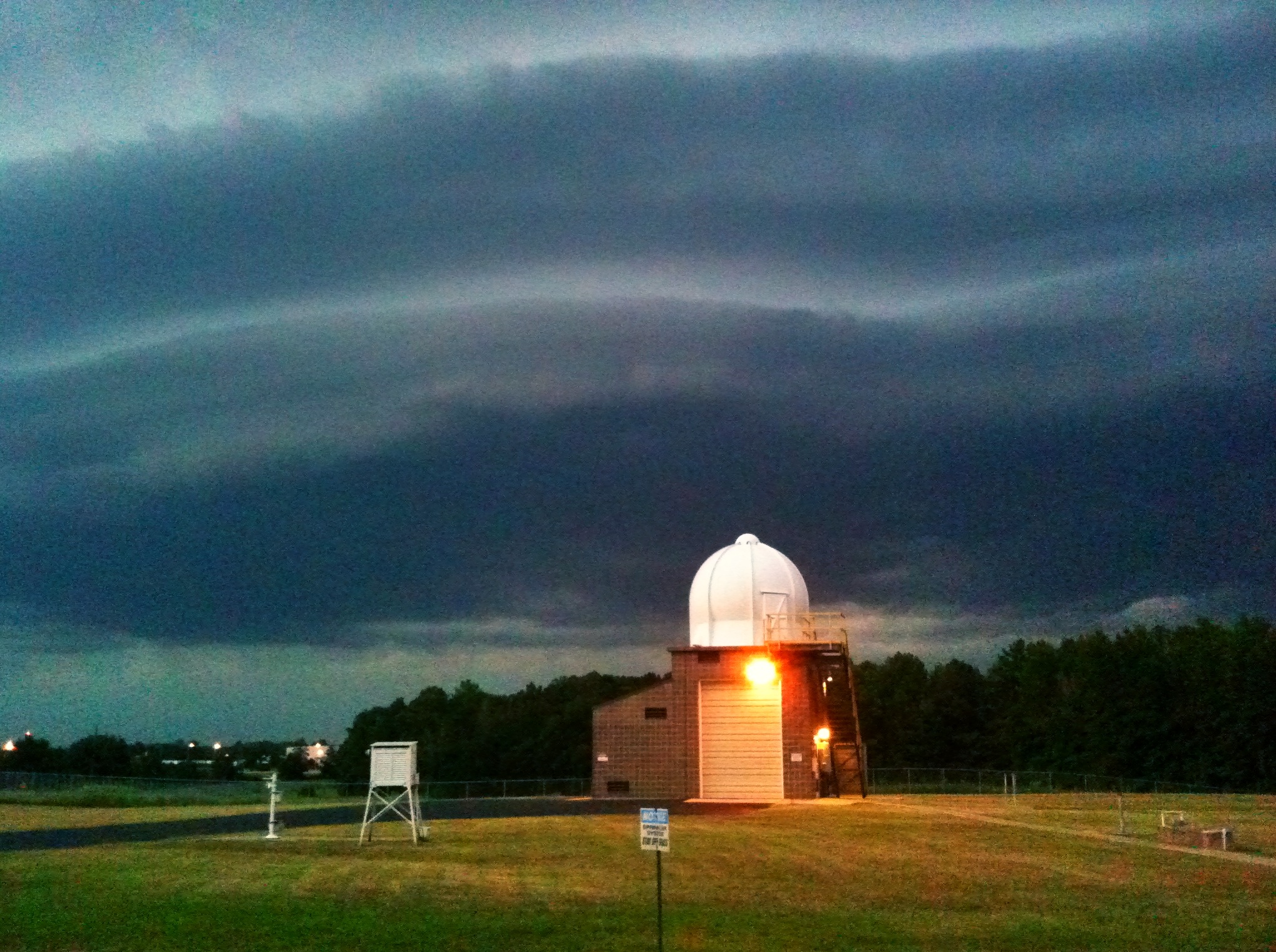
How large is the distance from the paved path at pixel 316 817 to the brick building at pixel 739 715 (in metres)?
2.01

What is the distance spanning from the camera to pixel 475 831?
2870 cm

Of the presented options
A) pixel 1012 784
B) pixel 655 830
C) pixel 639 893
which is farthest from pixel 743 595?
pixel 655 830

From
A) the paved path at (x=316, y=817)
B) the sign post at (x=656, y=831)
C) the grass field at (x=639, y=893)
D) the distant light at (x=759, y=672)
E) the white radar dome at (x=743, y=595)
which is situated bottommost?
the grass field at (x=639, y=893)

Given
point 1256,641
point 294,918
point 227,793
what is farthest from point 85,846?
point 1256,641

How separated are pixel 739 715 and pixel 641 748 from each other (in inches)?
152

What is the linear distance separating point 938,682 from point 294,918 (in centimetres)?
8123

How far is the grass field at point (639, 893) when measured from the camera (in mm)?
14375

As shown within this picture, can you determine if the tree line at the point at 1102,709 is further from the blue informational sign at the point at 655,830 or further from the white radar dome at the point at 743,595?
the blue informational sign at the point at 655,830

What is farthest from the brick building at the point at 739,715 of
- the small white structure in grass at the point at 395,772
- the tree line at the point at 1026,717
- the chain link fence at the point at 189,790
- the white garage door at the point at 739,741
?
the tree line at the point at 1026,717

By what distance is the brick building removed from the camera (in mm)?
44875

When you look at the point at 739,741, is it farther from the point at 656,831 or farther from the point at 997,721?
the point at 997,721

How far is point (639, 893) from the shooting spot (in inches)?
703

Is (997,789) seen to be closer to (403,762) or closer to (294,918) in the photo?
(403,762)

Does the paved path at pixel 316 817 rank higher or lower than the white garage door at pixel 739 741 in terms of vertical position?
lower
